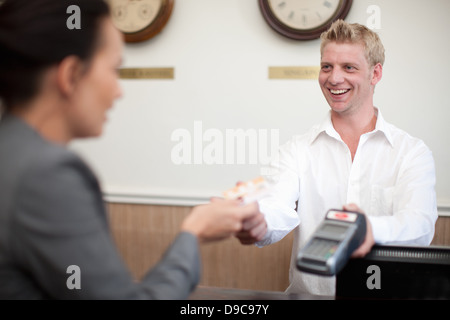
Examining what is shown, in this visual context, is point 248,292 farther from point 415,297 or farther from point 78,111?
point 78,111

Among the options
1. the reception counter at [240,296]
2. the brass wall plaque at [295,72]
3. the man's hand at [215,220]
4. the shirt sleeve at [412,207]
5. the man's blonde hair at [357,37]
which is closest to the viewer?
the man's hand at [215,220]

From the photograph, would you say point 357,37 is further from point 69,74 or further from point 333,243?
point 69,74

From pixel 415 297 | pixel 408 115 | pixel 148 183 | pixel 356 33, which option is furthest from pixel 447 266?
pixel 148 183

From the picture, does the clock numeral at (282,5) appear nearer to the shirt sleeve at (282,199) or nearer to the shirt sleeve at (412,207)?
the shirt sleeve at (282,199)

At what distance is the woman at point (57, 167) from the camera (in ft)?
2.06

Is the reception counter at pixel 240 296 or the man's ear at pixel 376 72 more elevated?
the man's ear at pixel 376 72

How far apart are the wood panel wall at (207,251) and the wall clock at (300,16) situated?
3.93 feet

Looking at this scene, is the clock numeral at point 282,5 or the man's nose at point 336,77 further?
the clock numeral at point 282,5

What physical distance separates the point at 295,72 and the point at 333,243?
61.1 inches

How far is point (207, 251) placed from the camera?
2.57 metres

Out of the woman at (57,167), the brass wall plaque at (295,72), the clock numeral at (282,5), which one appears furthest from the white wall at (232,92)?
the woman at (57,167)

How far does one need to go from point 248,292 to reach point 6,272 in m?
0.70

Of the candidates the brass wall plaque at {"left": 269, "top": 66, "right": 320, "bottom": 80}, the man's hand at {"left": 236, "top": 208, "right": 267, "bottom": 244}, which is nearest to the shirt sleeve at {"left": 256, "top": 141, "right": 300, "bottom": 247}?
the man's hand at {"left": 236, "top": 208, "right": 267, "bottom": 244}

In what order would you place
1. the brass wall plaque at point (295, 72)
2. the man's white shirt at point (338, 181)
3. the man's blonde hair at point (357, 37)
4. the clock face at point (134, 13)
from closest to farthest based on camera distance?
the man's white shirt at point (338, 181)
the man's blonde hair at point (357, 37)
the brass wall plaque at point (295, 72)
the clock face at point (134, 13)
